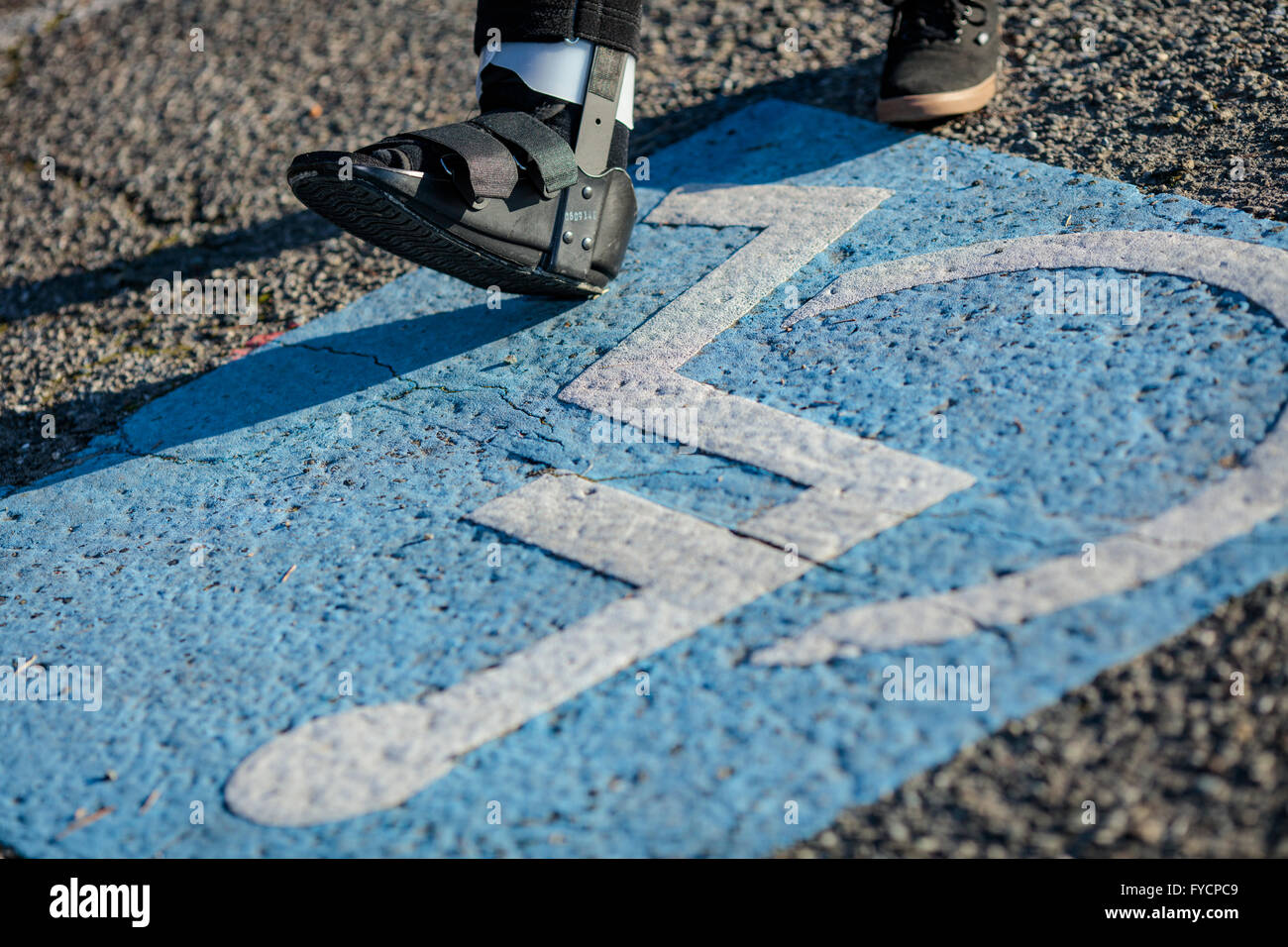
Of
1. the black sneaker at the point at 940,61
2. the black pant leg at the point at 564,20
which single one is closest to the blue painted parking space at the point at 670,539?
the black sneaker at the point at 940,61

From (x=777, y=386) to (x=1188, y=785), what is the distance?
103 cm

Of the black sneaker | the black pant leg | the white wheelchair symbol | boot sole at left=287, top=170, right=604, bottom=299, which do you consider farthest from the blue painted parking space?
the black pant leg

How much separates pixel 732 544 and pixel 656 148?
174 centimetres

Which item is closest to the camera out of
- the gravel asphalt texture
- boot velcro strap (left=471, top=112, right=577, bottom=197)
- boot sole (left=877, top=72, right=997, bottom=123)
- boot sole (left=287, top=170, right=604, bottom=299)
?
the gravel asphalt texture

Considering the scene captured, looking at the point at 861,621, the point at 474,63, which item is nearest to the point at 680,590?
the point at 861,621

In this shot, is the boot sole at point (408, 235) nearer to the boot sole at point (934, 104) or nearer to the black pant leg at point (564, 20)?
the black pant leg at point (564, 20)

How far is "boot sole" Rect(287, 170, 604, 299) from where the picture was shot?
1.91m

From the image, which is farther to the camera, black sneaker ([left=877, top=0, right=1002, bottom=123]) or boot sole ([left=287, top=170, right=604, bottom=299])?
black sneaker ([left=877, top=0, right=1002, bottom=123])

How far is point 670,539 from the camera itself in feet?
5.77

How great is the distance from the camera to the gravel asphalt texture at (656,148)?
1.30 meters

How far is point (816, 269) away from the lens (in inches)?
92.9

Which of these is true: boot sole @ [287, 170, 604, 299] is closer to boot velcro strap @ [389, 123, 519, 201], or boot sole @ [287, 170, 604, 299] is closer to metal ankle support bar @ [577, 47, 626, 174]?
boot velcro strap @ [389, 123, 519, 201]
